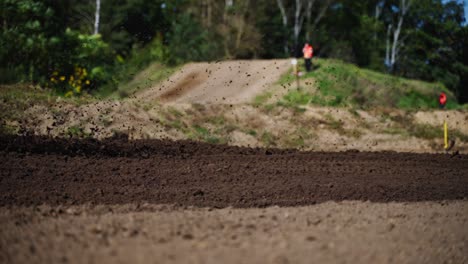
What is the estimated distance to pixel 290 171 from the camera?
12375mm

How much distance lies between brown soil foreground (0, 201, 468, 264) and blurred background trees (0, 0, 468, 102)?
1348 centimetres

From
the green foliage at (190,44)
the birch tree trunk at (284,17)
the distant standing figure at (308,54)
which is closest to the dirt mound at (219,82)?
the distant standing figure at (308,54)

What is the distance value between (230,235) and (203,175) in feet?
18.4

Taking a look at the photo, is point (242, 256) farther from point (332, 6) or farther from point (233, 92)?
point (332, 6)

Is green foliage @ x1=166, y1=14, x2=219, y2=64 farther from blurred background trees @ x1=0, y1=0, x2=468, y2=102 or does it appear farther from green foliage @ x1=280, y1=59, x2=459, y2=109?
green foliage @ x1=280, y1=59, x2=459, y2=109

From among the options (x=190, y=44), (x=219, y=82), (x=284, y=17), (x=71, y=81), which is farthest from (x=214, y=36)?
(x=71, y=81)

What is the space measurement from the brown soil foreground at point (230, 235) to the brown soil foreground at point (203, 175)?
3.53 ft

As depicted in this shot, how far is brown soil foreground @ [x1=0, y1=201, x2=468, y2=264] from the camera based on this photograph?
4816 mm

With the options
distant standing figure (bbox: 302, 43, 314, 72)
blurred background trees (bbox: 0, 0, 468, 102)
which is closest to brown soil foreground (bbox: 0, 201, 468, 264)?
blurred background trees (bbox: 0, 0, 468, 102)

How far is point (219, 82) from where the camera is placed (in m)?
27.7

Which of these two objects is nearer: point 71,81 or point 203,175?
point 203,175

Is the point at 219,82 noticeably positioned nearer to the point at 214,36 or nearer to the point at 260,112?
the point at 214,36

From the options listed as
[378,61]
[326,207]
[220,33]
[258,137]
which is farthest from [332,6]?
[326,207]

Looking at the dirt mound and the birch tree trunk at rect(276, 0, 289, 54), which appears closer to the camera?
the dirt mound
